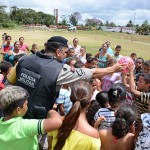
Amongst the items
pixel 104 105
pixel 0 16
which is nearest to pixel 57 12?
pixel 0 16

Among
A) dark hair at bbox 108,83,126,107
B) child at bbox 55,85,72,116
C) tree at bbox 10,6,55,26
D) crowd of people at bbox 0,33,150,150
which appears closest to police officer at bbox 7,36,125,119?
crowd of people at bbox 0,33,150,150

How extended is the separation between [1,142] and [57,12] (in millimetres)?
175523

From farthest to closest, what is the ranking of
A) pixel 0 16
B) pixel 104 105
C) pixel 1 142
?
pixel 0 16, pixel 104 105, pixel 1 142

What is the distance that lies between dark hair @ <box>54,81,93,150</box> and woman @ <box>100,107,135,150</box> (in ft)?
2.17

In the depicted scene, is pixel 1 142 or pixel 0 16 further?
pixel 0 16

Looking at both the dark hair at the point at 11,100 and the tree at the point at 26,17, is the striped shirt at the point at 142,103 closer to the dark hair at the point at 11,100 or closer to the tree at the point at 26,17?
the dark hair at the point at 11,100

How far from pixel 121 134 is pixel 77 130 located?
0.78 metres

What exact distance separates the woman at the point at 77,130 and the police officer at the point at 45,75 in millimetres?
447

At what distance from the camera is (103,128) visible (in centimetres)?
377

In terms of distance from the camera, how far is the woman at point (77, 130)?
2719mm

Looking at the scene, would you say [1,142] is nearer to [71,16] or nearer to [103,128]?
[103,128]

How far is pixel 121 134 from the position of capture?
3311 millimetres

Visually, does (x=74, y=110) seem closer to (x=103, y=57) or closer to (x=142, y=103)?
(x=142, y=103)

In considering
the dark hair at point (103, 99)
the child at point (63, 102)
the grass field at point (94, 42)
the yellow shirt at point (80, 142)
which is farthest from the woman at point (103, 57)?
the grass field at point (94, 42)
